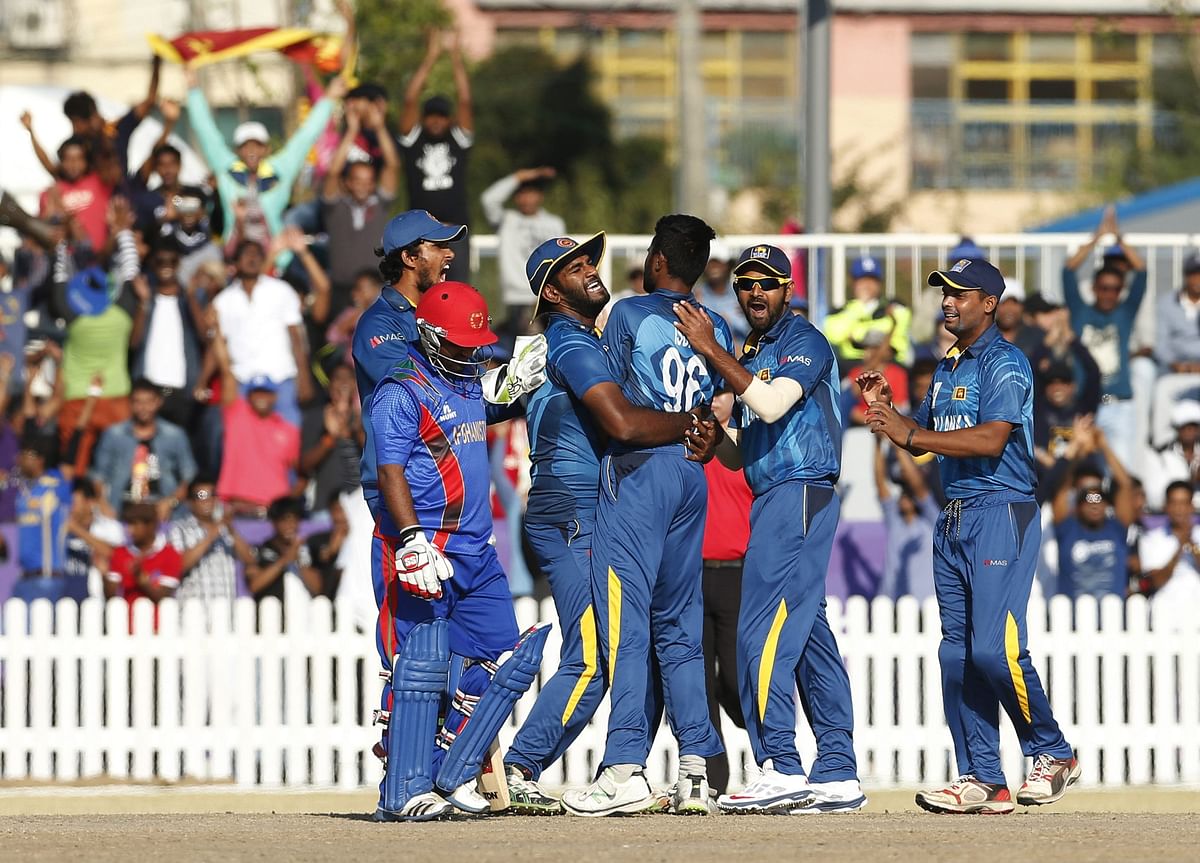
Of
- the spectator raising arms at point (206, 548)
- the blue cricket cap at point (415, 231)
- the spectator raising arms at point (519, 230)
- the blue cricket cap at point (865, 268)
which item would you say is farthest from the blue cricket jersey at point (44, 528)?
the blue cricket cap at point (415, 231)

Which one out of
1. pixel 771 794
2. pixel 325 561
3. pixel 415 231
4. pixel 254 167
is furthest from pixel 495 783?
pixel 254 167

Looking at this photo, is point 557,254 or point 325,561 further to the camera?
point 325,561

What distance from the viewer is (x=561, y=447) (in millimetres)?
10008

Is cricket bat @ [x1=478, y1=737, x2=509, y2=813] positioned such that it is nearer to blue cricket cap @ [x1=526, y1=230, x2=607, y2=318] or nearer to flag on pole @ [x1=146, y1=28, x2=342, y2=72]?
blue cricket cap @ [x1=526, y1=230, x2=607, y2=318]

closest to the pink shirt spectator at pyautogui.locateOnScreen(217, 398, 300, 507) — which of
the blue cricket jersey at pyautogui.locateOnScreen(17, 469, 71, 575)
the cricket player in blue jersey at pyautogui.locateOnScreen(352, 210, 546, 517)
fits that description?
the blue cricket jersey at pyautogui.locateOnScreen(17, 469, 71, 575)

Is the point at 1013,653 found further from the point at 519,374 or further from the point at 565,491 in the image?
the point at 519,374

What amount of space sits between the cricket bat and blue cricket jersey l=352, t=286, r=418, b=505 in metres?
1.25

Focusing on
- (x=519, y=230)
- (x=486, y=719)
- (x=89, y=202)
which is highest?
(x=89, y=202)

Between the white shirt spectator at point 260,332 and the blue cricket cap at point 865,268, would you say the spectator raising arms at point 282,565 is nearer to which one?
the white shirt spectator at point 260,332

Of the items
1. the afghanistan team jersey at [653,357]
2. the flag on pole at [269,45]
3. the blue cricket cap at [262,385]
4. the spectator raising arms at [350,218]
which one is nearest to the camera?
the afghanistan team jersey at [653,357]

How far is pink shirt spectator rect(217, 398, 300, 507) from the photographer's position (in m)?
16.3

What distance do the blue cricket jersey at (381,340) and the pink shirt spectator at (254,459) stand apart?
619 cm

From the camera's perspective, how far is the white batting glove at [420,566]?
903 cm

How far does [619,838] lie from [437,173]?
358 inches
